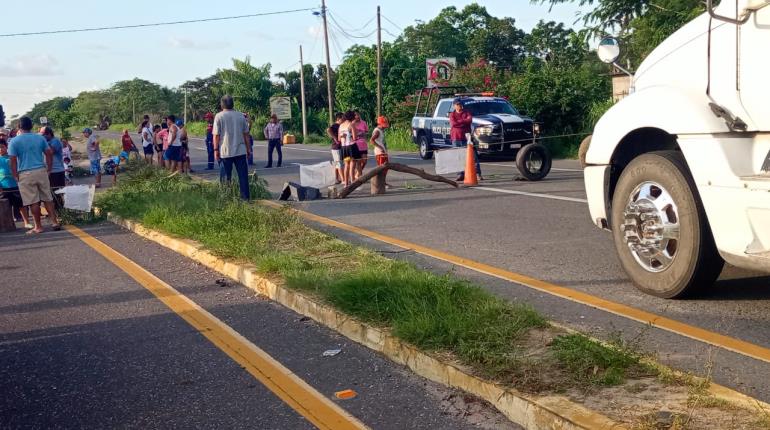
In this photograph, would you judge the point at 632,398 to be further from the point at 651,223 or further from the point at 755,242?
the point at 651,223

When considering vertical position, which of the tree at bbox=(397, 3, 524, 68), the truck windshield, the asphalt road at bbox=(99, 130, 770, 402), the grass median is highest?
the tree at bbox=(397, 3, 524, 68)

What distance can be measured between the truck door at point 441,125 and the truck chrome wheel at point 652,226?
54.3ft

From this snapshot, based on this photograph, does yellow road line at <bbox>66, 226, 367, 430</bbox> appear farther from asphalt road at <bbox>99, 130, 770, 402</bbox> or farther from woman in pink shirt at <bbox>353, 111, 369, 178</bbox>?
woman in pink shirt at <bbox>353, 111, 369, 178</bbox>

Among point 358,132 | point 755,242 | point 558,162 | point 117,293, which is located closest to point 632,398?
point 755,242

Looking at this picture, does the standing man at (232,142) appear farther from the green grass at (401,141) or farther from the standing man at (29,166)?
the green grass at (401,141)

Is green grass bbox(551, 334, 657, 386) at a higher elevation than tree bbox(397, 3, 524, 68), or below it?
below

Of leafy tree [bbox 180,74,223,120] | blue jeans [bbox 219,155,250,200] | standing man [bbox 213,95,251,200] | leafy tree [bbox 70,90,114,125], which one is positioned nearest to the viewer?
standing man [bbox 213,95,251,200]

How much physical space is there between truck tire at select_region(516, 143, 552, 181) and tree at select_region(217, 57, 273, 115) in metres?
45.2

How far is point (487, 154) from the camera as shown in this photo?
21453 mm

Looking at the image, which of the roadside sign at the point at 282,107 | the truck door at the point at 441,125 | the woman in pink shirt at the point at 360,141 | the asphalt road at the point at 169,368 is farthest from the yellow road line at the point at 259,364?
the roadside sign at the point at 282,107

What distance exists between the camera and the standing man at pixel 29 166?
12195 mm

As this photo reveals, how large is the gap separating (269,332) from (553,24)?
59321 millimetres

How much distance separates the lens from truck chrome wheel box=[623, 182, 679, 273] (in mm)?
5941

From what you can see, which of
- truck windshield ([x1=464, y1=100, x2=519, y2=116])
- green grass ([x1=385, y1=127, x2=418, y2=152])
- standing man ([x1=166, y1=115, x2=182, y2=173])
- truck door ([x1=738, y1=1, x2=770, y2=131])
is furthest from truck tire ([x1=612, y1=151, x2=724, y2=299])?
green grass ([x1=385, y1=127, x2=418, y2=152])
